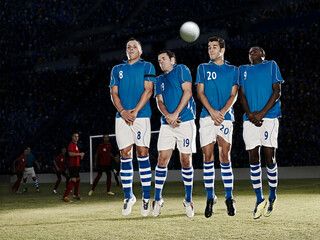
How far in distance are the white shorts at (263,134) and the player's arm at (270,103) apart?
120 millimetres

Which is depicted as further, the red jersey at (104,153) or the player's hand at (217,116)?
the red jersey at (104,153)

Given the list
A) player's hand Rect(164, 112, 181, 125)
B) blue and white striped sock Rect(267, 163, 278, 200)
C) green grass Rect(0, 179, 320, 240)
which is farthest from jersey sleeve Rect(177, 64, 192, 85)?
green grass Rect(0, 179, 320, 240)

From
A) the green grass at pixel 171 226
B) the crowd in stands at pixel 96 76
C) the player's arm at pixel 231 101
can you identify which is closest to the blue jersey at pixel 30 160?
the crowd in stands at pixel 96 76

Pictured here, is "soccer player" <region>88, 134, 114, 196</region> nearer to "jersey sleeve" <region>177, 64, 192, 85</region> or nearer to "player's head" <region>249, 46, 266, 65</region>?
"jersey sleeve" <region>177, 64, 192, 85</region>

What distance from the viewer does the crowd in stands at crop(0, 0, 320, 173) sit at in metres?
19.6

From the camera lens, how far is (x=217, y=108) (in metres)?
5.48

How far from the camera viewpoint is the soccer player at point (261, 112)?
5.42 m

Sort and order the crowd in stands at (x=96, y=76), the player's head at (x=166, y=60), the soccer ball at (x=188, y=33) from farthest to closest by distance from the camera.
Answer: the crowd in stands at (x=96, y=76)
the soccer ball at (x=188, y=33)
the player's head at (x=166, y=60)

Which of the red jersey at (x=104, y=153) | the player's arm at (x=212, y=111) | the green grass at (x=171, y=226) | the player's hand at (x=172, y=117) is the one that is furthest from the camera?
the red jersey at (x=104, y=153)

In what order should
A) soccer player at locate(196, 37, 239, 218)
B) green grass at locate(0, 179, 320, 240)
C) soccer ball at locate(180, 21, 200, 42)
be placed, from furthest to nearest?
1. soccer ball at locate(180, 21, 200, 42)
2. soccer player at locate(196, 37, 239, 218)
3. green grass at locate(0, 179, 320, 240)

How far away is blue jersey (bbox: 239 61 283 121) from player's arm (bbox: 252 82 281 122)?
0.15ft

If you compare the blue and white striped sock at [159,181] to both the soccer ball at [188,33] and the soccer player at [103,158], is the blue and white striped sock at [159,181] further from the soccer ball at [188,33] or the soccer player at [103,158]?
the soccer ball at [188,33]

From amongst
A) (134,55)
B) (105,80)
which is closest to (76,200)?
(134,55)

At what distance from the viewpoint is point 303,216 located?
5.93 metres
